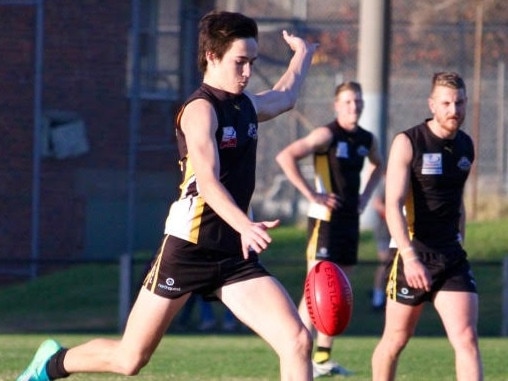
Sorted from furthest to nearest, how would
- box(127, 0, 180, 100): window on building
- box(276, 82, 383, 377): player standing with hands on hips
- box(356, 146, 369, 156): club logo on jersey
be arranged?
box(127, 0, 180, 100): window on building → box(356, 146, 369, 156): club logo on jersey → box(276, 82, 383, 377): player standing with hands on hips

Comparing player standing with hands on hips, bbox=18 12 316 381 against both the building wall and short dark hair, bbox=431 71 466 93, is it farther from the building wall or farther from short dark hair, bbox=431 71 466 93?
the building wall

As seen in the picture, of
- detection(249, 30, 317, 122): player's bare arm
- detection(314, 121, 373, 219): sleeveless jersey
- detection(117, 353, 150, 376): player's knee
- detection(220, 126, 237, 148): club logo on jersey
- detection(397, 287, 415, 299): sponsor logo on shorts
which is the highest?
detection(249, 30, 317, 122): player's bare arm

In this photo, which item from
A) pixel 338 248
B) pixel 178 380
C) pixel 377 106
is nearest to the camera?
pixel 178 380

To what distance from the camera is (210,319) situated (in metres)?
15.5

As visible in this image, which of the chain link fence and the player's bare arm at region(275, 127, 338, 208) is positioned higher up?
the chain link fence

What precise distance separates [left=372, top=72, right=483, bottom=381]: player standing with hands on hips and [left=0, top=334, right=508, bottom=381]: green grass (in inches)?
80.8

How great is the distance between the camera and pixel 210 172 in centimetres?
632

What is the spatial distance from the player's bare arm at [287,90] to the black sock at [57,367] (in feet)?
5.17

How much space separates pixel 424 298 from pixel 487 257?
1059 centimetres

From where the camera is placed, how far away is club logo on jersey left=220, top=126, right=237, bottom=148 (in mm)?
6551

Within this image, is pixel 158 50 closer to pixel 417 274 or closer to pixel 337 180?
pixel 337 180

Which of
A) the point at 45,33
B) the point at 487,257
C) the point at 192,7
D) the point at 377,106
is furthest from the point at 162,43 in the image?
the point at 487,257

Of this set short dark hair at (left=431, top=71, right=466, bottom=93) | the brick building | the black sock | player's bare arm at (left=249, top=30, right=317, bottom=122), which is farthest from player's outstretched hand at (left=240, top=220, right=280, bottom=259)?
the brick building

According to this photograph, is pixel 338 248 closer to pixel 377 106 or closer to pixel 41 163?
pixel 377 106
